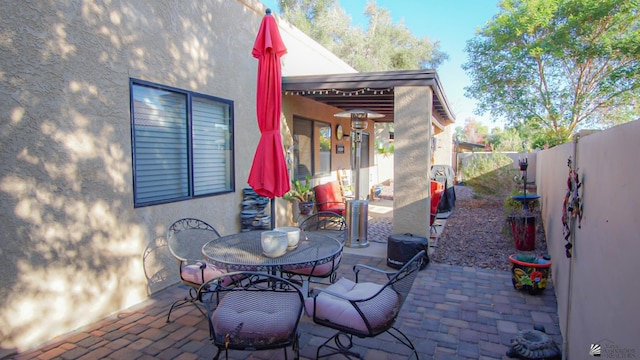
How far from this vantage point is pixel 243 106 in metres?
5.50

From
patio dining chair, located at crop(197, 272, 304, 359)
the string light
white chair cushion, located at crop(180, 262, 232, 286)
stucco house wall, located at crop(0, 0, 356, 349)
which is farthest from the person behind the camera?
the string light

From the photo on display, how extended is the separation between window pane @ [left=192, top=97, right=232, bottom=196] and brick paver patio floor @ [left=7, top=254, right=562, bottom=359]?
145cm

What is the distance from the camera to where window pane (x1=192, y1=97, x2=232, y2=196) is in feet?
15.4

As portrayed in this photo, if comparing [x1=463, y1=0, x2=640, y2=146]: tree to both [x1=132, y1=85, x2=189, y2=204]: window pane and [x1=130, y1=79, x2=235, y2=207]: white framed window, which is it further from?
[x1=132, y1=85, x2=189, y2=204]: window pane

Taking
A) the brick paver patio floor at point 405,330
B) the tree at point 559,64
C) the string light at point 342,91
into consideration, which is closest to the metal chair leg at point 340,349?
the brick paver patio floor at point 405,330

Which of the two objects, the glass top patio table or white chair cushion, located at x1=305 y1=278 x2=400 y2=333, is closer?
white chair cushion, located at x1=305 y1=278 x2=400 y2=333

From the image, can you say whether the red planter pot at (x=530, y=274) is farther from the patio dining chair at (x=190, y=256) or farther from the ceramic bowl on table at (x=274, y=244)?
the patio dining chair at (x=190, y=256)

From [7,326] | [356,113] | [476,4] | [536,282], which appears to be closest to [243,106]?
[356,113]

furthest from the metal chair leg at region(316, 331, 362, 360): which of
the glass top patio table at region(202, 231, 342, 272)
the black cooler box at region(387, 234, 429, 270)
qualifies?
the black cooler box at region(387, 234, 429, 270)

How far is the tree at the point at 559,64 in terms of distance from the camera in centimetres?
1292

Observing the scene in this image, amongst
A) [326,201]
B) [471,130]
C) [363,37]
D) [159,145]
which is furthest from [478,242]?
[471,130]

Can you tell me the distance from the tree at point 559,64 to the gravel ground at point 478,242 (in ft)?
28.7

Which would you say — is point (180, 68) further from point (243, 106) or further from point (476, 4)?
point (476, 4)

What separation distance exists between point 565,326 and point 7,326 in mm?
4262
